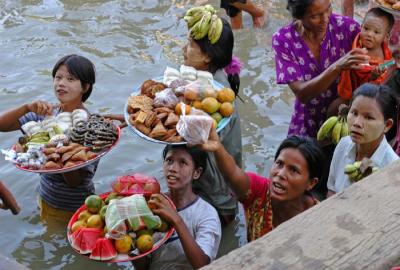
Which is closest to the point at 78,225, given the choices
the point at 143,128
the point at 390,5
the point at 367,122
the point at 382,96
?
the point at 143,128

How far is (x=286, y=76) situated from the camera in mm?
3779

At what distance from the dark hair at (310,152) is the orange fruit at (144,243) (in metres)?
0.85

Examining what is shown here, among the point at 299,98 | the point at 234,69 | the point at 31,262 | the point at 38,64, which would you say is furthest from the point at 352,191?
the point at 38,64

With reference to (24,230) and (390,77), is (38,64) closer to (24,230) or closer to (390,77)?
(24,230)

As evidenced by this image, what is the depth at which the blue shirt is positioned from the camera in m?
3.69

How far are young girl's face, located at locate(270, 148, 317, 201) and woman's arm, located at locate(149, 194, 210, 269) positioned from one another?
19.2 inches

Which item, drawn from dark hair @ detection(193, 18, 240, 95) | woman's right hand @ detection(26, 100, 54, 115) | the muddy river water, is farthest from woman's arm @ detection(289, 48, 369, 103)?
woman's right hand @ detection(26, 100, 54, 115)

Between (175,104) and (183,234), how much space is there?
35.1 inches

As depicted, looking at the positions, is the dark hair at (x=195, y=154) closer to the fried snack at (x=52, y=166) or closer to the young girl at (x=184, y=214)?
the young girl at (x=184, y=214)

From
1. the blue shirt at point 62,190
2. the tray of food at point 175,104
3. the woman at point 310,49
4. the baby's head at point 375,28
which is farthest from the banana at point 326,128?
the blue shirt at point 62,190

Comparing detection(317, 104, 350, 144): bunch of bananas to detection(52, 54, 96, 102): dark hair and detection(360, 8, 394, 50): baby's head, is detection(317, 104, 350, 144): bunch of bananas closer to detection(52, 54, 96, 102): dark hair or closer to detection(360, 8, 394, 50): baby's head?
detection(360, 8, 394, 50): baby's head

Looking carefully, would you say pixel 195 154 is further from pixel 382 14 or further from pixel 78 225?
pixel 382 14

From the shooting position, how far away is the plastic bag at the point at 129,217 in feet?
9.36

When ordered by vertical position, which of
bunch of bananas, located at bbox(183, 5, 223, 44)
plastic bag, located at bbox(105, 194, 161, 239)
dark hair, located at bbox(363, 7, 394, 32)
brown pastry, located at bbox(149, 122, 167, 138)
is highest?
dark hair, located at bbox(363, 7, 394, 32)
